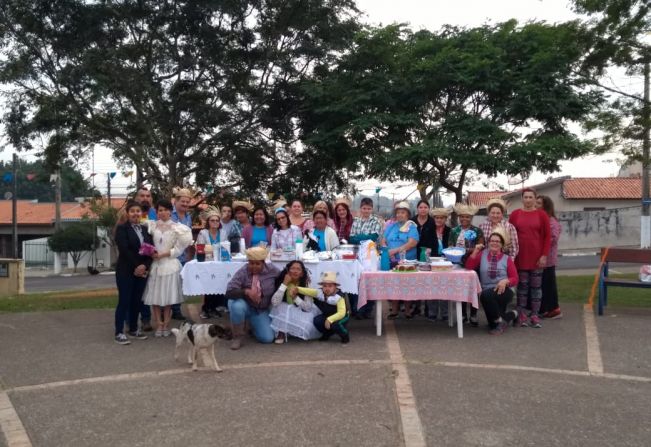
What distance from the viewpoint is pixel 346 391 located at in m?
5.02

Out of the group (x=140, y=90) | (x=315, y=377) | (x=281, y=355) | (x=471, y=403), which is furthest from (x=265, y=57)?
(x=471, y=403)

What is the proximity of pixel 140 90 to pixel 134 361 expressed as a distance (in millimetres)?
7464

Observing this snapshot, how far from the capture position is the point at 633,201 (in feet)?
137

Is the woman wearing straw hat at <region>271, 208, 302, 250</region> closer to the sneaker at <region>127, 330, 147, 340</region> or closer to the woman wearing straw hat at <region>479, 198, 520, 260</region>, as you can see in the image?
the sneaker at <region>127, 330, 147, 340</region>

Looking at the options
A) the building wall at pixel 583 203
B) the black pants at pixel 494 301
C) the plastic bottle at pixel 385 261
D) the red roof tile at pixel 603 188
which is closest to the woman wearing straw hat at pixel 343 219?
the plastic bottle at pixel 385 261

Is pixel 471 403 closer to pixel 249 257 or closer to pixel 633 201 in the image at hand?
pixel 249 257

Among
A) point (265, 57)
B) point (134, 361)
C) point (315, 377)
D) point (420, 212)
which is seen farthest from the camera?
point (265, 57)

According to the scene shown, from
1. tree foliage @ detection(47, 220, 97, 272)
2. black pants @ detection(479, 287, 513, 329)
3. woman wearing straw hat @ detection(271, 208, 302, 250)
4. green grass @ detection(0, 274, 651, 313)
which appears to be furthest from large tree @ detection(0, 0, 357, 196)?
tree foliage @ detection(47, 220, 97, 272)

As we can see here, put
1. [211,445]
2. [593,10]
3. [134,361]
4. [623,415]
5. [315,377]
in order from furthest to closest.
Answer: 1. [593,10]
2. [134,361]
3. [315,377]
4. [623,415]
5. [211,445]

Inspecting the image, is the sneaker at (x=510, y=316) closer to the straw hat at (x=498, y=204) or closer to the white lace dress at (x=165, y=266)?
the straw hat at (x=498, y=204)

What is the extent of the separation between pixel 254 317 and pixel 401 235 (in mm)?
2299

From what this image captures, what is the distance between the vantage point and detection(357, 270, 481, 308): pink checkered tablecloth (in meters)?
7.10

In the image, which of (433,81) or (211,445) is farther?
(433,81)

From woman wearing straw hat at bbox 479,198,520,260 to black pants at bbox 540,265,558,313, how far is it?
91 cm
